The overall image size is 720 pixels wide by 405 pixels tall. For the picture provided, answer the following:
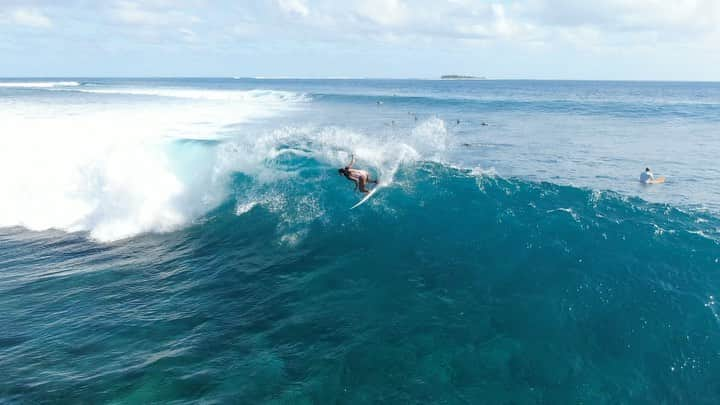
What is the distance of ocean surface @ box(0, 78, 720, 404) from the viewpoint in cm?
878

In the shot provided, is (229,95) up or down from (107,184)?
up

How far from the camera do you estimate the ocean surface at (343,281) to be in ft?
28.8

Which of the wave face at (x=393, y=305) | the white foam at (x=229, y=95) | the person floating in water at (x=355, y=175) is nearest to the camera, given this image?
the wave face at (x=393, y=305)

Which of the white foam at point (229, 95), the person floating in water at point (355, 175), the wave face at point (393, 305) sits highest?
the white foam at point (229, 95)

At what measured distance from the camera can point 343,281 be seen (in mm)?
12453

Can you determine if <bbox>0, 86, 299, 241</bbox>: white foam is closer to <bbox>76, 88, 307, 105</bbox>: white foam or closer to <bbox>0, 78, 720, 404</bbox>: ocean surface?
<bbox>0, 78, 720, 404</bbox>: ocean surface

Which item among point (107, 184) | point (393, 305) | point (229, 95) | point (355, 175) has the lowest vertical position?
point (393, 305)

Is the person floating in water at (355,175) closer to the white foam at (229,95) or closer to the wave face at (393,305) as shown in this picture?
the wave face at (393,305)

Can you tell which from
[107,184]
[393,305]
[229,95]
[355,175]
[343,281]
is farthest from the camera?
[229,95]

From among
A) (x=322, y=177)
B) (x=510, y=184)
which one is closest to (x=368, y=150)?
(x=322, y=177)

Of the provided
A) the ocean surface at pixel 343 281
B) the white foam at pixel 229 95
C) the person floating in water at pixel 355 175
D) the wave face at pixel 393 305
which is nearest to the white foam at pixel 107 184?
the ocean surface at pixel 343 281

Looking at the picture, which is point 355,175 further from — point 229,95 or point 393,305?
point 229,95

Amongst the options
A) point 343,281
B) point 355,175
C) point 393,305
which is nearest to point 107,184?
point 355,175

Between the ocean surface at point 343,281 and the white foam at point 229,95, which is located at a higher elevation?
the white foam at point 229,95
